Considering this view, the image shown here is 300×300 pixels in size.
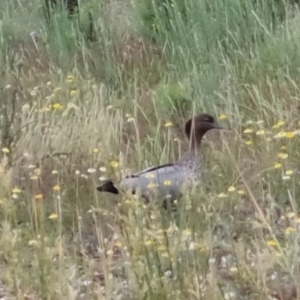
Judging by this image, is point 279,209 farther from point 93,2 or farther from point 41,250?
point 93,2

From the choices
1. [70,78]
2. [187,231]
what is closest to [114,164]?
[187,231]

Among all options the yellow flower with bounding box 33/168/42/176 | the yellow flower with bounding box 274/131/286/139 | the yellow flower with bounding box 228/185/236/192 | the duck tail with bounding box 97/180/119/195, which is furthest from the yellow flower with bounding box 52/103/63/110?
the yellow flower with bounding box 228/185/236/192

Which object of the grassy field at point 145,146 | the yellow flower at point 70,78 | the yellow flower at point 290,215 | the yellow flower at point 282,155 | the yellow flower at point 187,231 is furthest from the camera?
the yellow flower at point 70,78

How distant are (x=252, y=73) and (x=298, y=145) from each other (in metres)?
1.09

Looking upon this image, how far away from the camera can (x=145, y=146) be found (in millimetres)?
5043

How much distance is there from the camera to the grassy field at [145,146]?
318 centimetres

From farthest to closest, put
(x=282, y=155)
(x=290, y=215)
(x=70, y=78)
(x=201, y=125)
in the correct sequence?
(x=70, y=78)
(x=201, y=125)
(x=282, y=155)
(x=290, y=215)

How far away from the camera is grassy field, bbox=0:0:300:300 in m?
3.18

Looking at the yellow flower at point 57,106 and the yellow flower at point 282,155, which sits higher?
the yellow flower at point 57,106

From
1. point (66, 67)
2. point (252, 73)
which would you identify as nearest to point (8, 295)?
point (252, 73)

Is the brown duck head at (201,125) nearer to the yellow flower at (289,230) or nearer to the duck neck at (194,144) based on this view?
the duck neck at (194,144)

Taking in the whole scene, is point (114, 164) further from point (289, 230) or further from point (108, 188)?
point (289, 230)

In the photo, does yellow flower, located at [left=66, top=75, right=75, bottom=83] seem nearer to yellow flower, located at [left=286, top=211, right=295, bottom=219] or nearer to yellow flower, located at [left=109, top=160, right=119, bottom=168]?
yellow flower, located at [left=109, top=160, right=119, bottom=168]

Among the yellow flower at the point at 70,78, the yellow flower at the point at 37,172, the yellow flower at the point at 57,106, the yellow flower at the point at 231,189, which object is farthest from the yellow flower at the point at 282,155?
the yellow flower at the point at 70,78
